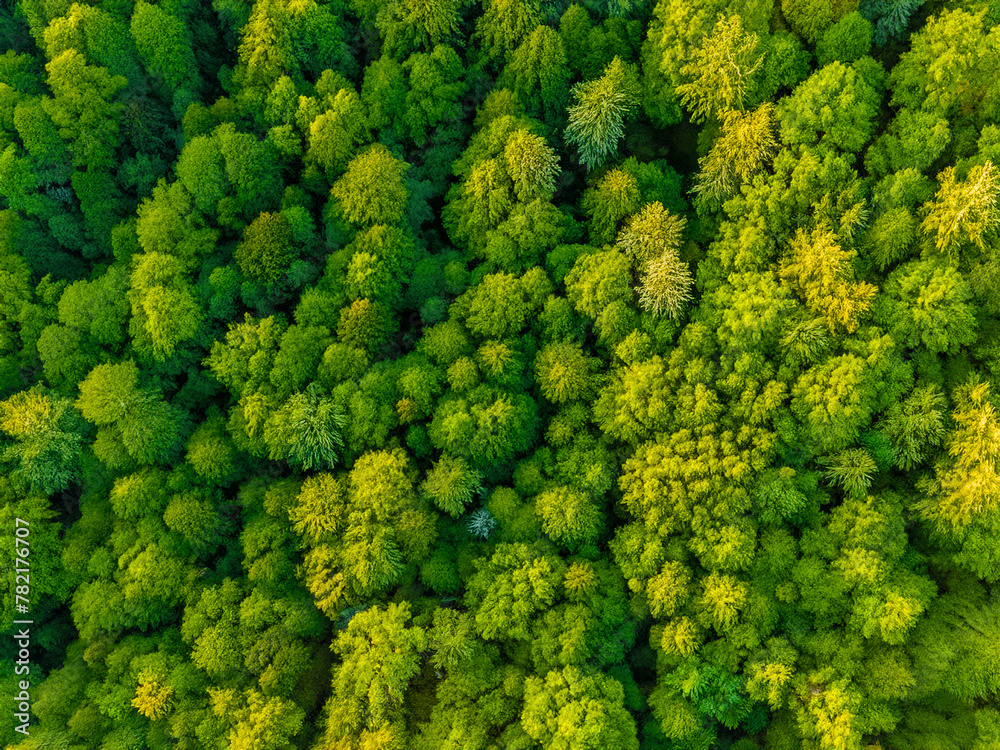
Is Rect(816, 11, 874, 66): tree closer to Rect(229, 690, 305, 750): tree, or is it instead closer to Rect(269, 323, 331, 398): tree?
Rect(269, 323, 331, 398): tree

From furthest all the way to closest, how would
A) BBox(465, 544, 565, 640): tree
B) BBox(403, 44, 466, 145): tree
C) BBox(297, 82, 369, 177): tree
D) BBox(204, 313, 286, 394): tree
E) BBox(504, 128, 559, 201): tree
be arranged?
BBox(403, 44, 466, 145): tree < BBox(297, 82, 369, 177): tree < BBox(204, 313, 286, 394): tree < BBox(504, 128, 559, 201): tree < BBox(465, 544, 565, 640): tree

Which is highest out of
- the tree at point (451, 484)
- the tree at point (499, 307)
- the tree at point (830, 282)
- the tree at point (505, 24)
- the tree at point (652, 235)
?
the tree at point (505, 24)

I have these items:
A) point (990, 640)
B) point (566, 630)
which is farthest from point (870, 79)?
point (566, 630)

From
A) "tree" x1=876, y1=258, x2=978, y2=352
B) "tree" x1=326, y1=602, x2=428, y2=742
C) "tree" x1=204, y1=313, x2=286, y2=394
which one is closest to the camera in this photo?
"tree" x1=876, y1=258, x2=978, y2=352

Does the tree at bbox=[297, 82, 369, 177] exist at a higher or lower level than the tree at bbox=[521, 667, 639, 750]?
higher

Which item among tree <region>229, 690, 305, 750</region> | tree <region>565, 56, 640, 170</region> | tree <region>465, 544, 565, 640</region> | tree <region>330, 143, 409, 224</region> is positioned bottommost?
tree <region>229, 690, 305, 750</region>

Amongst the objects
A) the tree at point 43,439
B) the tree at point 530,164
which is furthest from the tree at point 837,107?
the tree at point 43,439

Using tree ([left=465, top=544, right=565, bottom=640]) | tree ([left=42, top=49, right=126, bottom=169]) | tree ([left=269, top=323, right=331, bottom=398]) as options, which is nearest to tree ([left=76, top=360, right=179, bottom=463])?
tree ([left=269, top=323, right=331, bottom=398])

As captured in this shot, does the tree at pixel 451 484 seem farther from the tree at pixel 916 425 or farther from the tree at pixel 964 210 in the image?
the tree at pixel 964 210
